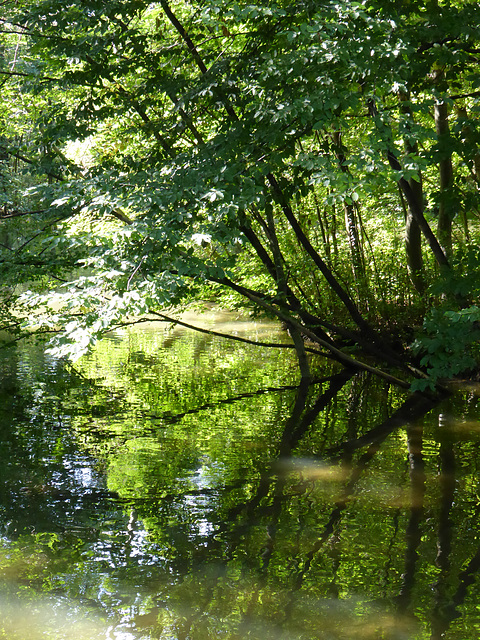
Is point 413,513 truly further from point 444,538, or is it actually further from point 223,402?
point 223,402

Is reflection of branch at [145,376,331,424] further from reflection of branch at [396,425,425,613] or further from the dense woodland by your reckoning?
reflection of branch at [396,425,425,613]

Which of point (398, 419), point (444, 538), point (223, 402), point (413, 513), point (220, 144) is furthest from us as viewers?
point (223, 402)

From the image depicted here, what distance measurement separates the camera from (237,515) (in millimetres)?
5590

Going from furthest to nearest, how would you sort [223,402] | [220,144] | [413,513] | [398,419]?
[223,402] → [398,419] → [220,144] → [413,513]

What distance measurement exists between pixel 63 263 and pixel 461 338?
5.68 meters

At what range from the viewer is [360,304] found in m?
12.7

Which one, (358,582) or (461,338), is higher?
(461,338)

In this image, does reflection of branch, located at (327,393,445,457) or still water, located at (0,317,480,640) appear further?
reflection of branch, located at (327,393,445,457)

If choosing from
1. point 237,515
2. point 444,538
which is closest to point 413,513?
point 444,538

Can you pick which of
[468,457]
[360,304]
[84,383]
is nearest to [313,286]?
[360,304]

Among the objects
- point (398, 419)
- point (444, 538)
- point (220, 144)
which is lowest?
point (444, 538)

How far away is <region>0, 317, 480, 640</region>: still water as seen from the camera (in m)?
4.05

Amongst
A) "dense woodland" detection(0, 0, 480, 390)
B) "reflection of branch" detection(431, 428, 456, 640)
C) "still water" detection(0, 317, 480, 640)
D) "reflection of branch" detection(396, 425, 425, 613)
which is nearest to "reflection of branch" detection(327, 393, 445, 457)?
"still water" detection(0, 317, 480, 640)

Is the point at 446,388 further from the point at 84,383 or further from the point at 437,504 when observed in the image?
the point at 84,383
